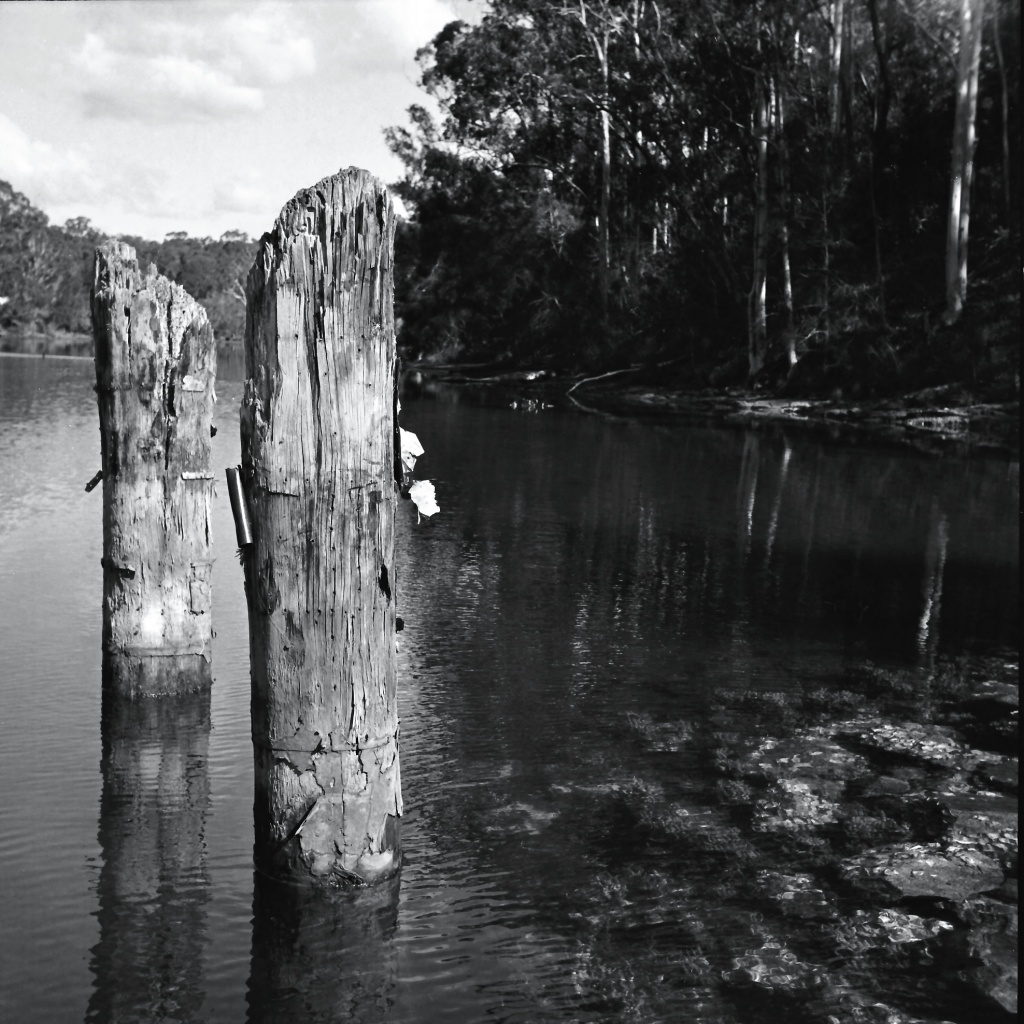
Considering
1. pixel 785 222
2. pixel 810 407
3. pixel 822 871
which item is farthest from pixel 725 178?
pixel 822 871

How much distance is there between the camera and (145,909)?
5195mm

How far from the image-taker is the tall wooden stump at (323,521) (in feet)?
15.3

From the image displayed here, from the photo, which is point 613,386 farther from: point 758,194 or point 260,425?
point 260,425

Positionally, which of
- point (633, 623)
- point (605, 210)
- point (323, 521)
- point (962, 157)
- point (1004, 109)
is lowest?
point (633, 623)

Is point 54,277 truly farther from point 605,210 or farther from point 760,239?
point 760,239

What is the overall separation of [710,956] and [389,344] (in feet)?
8.94

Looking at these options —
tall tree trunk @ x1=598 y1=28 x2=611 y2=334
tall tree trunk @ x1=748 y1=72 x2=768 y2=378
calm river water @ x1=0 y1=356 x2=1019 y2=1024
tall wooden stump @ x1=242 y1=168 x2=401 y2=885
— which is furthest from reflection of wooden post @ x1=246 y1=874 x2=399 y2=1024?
tall tree trunk @ x1=598 y1=28 x2=611 y2=334

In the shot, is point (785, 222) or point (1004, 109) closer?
point (1004, 109)

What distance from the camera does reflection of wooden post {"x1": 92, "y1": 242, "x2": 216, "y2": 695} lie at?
7.01 meters

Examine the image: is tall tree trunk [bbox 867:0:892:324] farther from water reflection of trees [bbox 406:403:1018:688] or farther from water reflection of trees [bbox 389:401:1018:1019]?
water reflection of trees [bbox 389:401:1018:1019]

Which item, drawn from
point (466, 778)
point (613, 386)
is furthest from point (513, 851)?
point (613, 386)

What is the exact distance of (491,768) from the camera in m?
7.00

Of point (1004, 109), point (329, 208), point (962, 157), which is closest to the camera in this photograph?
point (329, 208)

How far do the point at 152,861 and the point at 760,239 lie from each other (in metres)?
32.4
